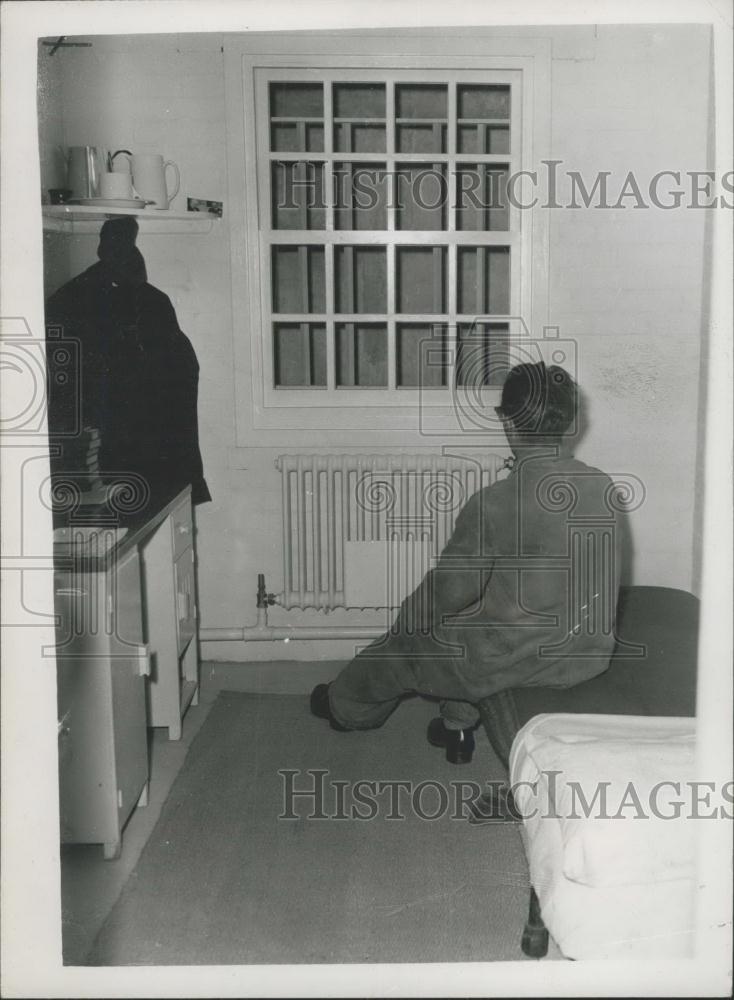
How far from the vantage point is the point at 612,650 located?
2566 millimetres

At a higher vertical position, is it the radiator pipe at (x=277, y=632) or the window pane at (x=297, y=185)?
the window pane at (x=297, y=185)

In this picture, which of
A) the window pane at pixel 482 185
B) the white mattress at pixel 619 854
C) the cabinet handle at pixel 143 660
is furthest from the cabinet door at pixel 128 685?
the window pane at pixel 482 185

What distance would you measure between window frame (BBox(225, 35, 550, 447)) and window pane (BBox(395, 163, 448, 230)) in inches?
9.4

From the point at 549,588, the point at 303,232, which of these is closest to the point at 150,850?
the point at 549,588

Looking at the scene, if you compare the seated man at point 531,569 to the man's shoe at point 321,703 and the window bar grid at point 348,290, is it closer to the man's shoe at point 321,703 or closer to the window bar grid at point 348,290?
the man's shoe at point 321,703

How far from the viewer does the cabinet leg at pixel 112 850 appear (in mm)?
2500

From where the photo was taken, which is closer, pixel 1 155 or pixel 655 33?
pixel 1 155

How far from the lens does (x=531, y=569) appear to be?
8.36ft

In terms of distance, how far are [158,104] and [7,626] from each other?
310 cm

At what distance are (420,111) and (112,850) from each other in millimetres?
4170

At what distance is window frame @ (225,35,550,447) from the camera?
3904mm

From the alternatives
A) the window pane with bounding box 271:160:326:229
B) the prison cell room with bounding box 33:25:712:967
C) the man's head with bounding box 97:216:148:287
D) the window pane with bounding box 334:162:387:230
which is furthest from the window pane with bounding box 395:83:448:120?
the man's head with bounding box 97:216:148:287

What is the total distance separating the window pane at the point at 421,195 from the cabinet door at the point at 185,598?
1722 mm

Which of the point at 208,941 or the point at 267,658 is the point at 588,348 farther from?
the point at 208,941
